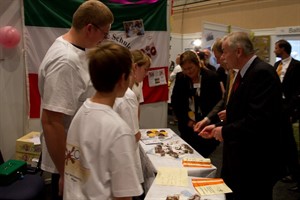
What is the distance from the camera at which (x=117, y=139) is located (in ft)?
3.33

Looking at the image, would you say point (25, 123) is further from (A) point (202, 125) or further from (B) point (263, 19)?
(B) point (263, 19)

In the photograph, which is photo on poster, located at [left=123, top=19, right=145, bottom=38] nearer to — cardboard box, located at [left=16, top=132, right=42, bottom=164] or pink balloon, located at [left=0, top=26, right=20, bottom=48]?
pink balloon, located at [left=0, top=26, right=20, bottom=48]

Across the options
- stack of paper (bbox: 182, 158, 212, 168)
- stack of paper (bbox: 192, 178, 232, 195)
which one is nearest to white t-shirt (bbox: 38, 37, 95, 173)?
stack of paper (bbox: 192, 178, 232, 195)

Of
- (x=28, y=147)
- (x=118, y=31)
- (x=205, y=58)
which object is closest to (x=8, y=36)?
(x=28, y=147)

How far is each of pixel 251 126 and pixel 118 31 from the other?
2111 mm

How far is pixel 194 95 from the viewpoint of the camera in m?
2.75

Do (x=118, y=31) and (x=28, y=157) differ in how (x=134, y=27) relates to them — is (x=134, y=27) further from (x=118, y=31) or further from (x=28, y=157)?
(x=28, y=157)

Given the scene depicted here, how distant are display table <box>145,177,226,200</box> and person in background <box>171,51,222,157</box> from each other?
3.89ft

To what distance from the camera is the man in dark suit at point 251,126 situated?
1.76 meters

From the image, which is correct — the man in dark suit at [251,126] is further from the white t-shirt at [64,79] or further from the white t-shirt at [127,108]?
the white t-shirt at [64,79]

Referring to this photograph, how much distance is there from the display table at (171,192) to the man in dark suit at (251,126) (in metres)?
0.41

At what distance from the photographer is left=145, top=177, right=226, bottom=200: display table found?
152 cm

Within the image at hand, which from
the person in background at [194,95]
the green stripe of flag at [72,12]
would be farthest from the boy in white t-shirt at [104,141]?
the green stripe of flag at [72,12]

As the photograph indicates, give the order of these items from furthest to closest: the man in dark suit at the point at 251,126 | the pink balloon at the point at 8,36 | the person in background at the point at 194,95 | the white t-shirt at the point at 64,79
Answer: the pink balloon at the point at 8,36 → the person in background at the point at 194,95 → the man in dark suit at the point at 251,126 → the white t-shirt at the point at 64,79
